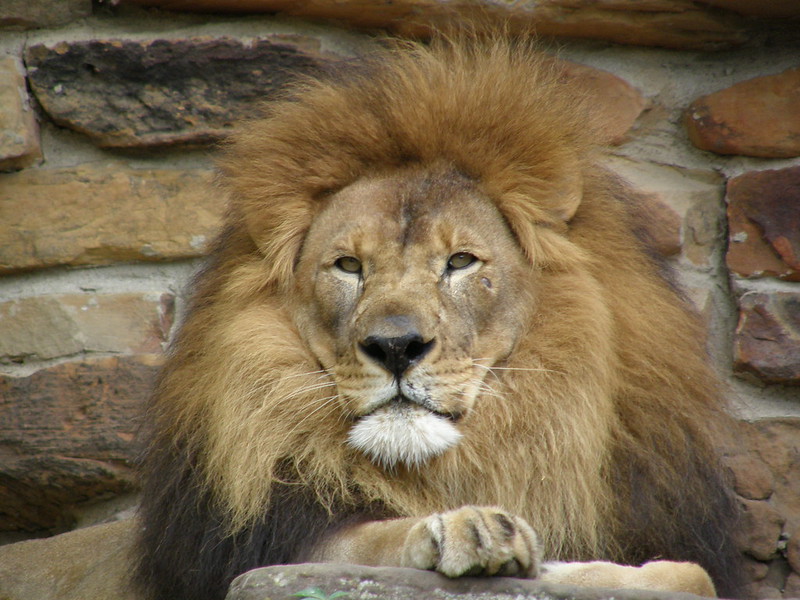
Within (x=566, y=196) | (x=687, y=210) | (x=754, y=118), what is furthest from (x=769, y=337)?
(x=566, y=196)

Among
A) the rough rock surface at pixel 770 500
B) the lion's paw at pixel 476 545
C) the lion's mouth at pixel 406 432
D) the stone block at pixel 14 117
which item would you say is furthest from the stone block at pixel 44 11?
the rough rock surface at pixel 770 500

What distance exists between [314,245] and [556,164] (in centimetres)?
53

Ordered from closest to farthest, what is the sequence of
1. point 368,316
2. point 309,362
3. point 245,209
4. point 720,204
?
point 368,316 < point 309,362 < point 245,209 < point 720,204

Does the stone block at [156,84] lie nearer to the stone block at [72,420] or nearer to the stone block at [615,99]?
the stone block at [72,420]

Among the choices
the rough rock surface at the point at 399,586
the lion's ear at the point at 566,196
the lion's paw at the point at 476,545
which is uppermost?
the lion's ear at the point at 566,196

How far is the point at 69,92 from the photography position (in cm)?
301

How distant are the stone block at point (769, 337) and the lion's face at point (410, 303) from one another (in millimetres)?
887

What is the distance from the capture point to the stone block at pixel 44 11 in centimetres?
300

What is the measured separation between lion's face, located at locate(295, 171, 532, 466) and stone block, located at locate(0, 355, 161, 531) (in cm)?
89

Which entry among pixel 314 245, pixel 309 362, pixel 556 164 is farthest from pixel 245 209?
pixel 556 164

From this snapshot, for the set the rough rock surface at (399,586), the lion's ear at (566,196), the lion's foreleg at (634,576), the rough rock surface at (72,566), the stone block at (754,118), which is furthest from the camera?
the stone block at (754,118)

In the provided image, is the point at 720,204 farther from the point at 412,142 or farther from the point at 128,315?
the point at 128,315

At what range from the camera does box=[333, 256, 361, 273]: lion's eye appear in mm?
2248

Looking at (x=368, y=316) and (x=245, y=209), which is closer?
(x=368, y=316)
